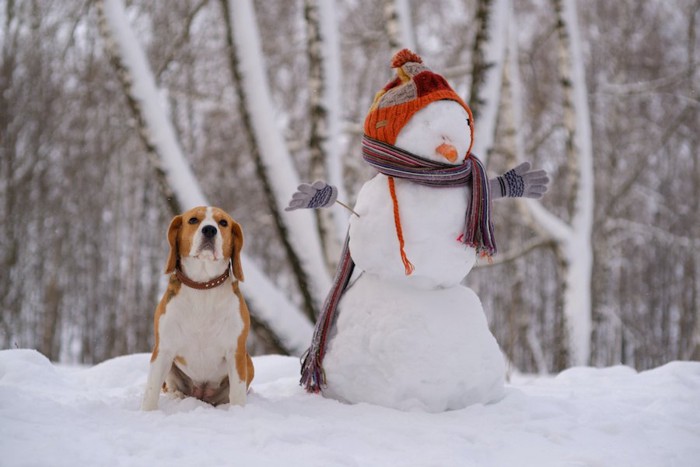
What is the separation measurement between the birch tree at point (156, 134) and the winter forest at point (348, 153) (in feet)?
3.93

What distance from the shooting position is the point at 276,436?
189 cm

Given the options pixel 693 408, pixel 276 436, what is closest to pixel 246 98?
pixel 276 436

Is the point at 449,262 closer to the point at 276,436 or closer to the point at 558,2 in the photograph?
the point at 276,436

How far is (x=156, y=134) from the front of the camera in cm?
383

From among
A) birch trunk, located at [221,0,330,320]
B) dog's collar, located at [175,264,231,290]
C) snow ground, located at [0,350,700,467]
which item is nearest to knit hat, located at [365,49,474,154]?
dog's collar, located at [175,264,231,290]

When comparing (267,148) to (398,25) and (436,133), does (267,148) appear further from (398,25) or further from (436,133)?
(436,133)

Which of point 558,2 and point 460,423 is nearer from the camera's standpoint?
point 460,423

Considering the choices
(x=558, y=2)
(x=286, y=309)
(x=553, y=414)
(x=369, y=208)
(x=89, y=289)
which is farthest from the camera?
(x=89, y=289)

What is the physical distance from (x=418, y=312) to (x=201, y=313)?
0.88 m

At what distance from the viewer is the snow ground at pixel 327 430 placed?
5.59 ft

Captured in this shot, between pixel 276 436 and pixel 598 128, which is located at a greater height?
pixel 598 128

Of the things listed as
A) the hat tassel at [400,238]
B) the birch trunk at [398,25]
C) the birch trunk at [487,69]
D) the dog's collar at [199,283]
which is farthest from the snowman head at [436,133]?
the birch trunk at [398,25]

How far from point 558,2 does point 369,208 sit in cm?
394

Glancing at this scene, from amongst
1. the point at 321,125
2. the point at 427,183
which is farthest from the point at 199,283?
the point at 321,125
